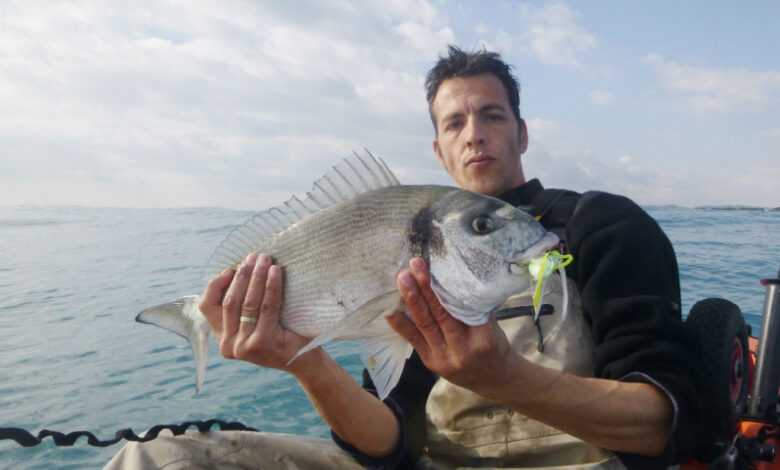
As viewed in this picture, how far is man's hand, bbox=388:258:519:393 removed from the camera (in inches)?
67.1

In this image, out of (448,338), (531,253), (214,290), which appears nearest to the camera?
(531,253)

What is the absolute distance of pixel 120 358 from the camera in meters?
7.64

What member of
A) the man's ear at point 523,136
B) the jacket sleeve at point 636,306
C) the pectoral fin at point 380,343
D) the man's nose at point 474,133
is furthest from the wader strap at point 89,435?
the man's ear at point 523,136

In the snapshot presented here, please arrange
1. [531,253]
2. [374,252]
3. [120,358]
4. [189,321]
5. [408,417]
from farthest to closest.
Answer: [120,358], [408,417], [189,321], [374,252], [531,253]

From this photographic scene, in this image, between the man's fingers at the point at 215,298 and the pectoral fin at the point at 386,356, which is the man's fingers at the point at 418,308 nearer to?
the pectoral fin at the point at 386,356

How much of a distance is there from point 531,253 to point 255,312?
1296 mm

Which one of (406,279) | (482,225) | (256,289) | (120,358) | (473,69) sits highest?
(473,69)

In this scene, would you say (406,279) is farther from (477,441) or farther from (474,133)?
(474,133)

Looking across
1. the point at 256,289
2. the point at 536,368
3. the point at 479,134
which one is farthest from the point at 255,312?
the point at 479,134

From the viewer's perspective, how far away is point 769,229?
26.7 meters

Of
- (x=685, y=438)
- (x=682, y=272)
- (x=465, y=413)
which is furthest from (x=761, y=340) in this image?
(x=682, y=272)

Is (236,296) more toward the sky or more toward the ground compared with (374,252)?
more toward the ground

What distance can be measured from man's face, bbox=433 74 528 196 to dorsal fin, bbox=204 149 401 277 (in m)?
1.37

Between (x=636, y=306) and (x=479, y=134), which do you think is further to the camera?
(x=479, y=134)
